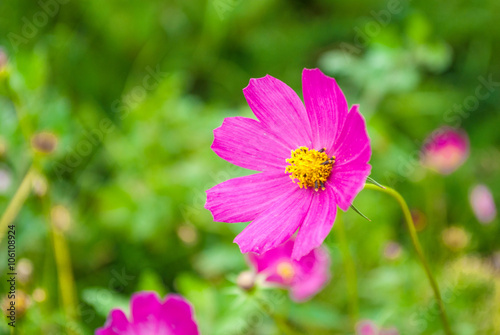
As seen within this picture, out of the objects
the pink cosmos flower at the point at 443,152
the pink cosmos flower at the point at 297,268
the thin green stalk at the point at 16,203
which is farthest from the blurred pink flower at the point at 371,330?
the thin green stalk at the point at 16,203

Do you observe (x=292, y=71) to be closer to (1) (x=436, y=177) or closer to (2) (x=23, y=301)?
(1) (x=436, y=177)

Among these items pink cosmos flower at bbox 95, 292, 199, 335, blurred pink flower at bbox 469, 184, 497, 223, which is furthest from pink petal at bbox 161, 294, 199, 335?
blurred pink flower at bbox 469, 184, 497, 223

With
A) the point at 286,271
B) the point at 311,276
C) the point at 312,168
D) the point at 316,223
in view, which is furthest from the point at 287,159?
the point at 311,276

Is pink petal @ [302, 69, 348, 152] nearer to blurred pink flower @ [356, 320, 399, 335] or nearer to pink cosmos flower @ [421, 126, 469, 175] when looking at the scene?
blurred pink flower @ [356, 320, 399, 335]

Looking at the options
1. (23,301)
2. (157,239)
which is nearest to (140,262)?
(157,239)

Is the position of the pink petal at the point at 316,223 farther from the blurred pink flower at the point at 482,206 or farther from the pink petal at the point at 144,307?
the blurred pink flower at the point at 482,206

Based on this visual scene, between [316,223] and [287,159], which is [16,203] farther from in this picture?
[316,223]
